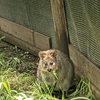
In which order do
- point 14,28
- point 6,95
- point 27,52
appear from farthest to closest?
1. point 14,28
2. point 27,52
3. point 6,95

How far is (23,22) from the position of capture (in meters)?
7.66

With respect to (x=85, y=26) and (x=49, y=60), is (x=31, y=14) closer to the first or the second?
(x=49, y=60)

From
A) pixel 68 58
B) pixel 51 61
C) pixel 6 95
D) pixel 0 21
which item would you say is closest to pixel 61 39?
pixel 68 58

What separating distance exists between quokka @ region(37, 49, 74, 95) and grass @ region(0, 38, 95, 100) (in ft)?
0.52

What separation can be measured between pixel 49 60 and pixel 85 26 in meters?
0.75

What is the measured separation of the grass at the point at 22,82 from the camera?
511 centimetres

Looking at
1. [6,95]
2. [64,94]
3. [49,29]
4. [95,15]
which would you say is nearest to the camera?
[95,15]

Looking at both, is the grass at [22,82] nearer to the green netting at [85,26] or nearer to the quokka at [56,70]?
the quokka at [56,70]

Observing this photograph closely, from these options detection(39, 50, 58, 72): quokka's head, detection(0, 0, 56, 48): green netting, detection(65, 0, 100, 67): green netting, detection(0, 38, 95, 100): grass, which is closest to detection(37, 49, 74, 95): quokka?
detection(39, 50, 58, 72): quokka's head

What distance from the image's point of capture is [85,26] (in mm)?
5184

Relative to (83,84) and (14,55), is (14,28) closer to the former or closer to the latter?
(14,55)

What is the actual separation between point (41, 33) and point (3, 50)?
4.43ft

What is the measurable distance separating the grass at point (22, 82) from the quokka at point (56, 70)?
16cm

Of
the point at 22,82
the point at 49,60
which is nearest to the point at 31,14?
the point at 22,82
